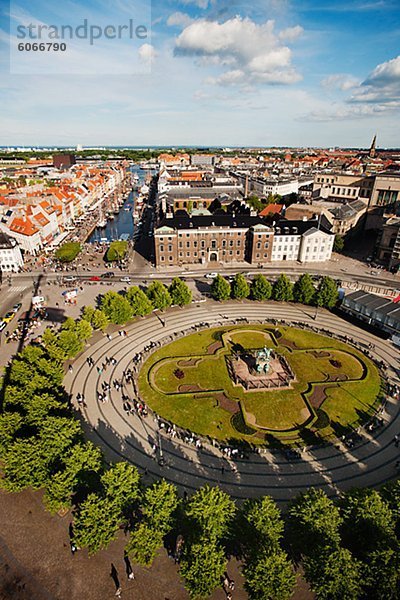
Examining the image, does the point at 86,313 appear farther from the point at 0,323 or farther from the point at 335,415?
the point at 335,415

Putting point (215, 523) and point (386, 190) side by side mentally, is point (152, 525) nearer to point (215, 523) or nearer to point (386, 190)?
point (215, 523)

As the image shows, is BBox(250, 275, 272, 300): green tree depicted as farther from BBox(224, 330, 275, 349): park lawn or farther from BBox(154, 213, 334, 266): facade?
BBox(154, 213, 334, 266): facade

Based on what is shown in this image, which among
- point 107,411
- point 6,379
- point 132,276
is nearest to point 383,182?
point 132,276

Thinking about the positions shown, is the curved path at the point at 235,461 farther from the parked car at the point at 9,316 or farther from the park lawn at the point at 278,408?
the parked car at the point at 9,316

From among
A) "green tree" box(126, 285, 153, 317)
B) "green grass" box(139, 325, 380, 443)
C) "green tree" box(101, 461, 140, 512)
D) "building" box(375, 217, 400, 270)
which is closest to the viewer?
"green tree" box(101, 461, 140, 512)

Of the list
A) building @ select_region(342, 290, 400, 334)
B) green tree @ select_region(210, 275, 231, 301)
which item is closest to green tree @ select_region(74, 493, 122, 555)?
green tree @ select_region(210, 275, 231, 301)

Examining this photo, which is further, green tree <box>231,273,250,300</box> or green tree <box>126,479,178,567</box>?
green tree <box>231,273,250,300</box>
